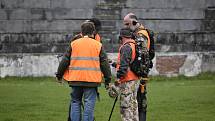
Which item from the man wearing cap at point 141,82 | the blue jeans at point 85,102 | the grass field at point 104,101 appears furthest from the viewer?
the grass field at point 104,101

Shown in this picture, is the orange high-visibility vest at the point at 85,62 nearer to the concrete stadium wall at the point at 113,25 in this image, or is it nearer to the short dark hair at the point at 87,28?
the short dark hair at the point at 87,28

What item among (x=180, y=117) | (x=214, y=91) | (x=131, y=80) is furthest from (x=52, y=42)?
(x=131, y=80)

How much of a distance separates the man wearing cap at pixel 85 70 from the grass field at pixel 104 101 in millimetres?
2718

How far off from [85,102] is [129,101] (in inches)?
30.8

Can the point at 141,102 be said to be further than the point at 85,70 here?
Yes

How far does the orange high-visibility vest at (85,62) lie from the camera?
11828 millimetres

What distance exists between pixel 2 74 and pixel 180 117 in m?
11.8

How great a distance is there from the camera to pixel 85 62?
39.1 ft

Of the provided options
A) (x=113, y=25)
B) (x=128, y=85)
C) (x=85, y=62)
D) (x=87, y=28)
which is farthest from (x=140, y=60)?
(x=113, y=25)

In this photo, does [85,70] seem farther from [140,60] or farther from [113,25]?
[113,25]

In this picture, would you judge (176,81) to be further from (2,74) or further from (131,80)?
(131,80)

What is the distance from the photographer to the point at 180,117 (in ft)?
49.4

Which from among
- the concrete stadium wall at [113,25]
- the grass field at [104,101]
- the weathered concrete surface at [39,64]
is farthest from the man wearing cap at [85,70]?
the concrete stadium wall at [113,25]

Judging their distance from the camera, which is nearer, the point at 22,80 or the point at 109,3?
the point at 22,80
